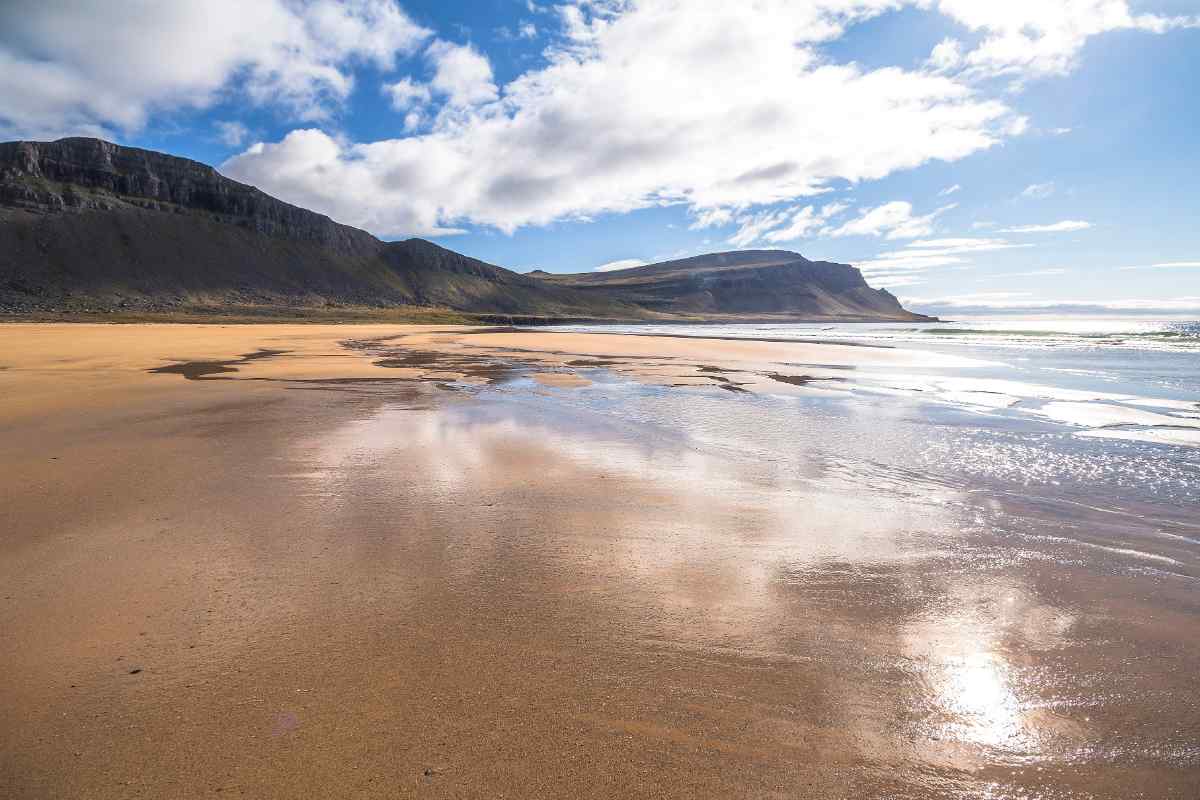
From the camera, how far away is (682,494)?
7.38m

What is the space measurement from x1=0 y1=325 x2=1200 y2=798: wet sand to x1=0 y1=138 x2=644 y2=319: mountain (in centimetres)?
10278

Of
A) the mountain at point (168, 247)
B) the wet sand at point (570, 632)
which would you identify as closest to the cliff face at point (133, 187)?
the mountain at point (168, 247)

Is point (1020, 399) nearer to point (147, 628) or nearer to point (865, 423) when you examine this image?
point (865, 423)

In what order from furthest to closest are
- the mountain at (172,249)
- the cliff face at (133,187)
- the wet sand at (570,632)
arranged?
the cliff face at (133,187), the mountain at (172,249), the wet sand at (570,632)

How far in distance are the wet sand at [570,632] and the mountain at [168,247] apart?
10278cm

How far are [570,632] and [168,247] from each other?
14863 cm

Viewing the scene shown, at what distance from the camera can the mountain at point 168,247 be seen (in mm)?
98438

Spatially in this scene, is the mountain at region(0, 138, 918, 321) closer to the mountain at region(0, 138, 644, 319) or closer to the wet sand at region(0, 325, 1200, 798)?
the mountain at region(0, 138, 644, 319)

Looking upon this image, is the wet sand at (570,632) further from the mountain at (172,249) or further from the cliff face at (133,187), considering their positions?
the cliff face at (133,187)

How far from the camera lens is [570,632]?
4055mm

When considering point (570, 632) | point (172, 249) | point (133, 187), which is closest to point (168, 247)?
point (172, 249)

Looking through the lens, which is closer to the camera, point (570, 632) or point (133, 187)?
point (570, 632)

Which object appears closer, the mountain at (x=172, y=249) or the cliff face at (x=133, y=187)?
the mountain at (x=172, y=249)

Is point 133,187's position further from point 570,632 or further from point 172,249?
point 570,632
